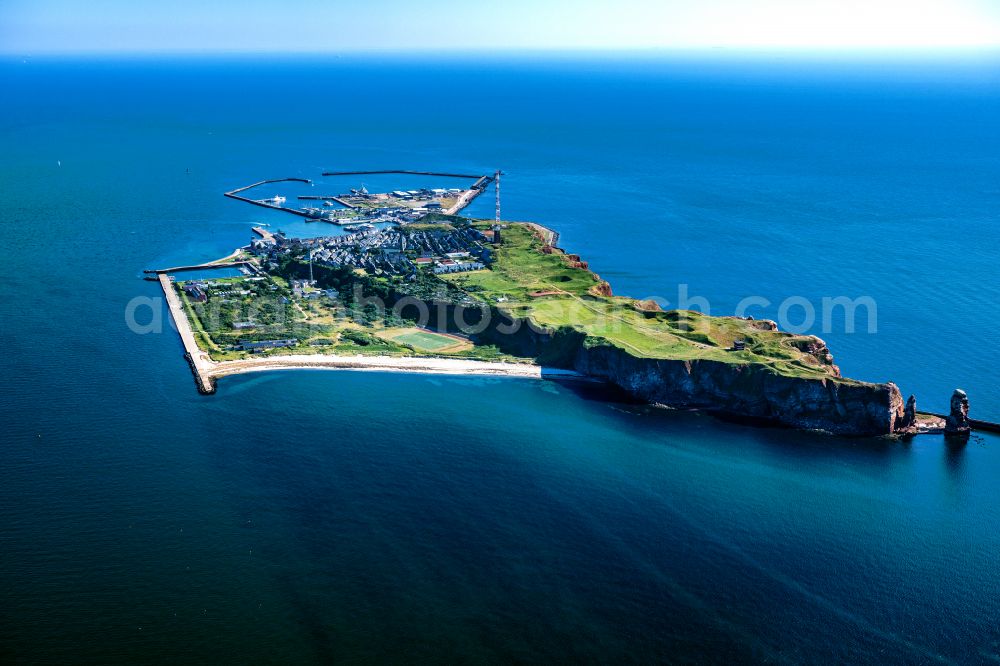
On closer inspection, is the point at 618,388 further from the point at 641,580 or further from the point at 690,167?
the point at 690,167

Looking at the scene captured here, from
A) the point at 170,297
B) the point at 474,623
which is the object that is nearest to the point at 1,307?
the point at 170,297

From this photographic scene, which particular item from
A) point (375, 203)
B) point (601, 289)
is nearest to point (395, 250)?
point (601, 289)

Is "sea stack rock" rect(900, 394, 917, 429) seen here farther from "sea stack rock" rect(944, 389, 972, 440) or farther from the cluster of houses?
the cluster of houses

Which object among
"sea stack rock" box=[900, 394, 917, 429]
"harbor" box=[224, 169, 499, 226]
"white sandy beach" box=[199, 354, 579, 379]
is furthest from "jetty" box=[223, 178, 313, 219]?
"sea stack rock" box=[900, 394, 917, 429]

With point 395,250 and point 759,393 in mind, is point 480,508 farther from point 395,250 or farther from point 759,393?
point 395,250

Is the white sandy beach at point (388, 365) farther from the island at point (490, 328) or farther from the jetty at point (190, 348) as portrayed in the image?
the jetty at point (190, 348)
